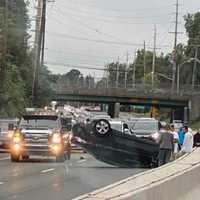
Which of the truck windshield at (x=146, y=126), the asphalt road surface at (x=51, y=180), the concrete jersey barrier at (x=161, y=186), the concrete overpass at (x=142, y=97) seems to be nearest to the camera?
the concrete jersey barrier at (x=161, y=186)

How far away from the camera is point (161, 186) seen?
9.50m

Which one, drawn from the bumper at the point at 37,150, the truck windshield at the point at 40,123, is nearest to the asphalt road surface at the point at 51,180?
the bumper at the point at 37,150

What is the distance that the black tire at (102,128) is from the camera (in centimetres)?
2508

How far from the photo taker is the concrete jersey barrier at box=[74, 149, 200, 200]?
8.34m

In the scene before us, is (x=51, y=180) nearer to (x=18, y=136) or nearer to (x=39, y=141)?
(x=39, y=141)

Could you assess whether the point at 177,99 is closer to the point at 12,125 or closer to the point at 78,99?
the point at 78,99

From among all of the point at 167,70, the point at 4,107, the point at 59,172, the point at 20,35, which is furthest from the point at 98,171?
the point at 167,70

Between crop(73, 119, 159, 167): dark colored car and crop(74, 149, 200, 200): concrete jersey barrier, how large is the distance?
38.8 feet

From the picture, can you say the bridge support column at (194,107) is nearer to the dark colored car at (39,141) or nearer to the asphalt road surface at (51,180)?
the dark colored car at (39,141)

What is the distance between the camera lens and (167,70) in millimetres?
177375

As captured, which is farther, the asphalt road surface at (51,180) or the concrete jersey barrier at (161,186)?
the asphalt road surface at (51,180)

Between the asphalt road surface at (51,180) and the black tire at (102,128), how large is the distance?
1303 mm

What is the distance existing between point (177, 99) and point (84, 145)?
254 ft

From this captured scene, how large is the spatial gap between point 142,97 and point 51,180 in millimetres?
82651
